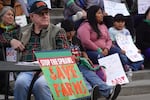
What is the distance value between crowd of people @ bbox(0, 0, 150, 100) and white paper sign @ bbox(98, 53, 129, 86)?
0.17 m

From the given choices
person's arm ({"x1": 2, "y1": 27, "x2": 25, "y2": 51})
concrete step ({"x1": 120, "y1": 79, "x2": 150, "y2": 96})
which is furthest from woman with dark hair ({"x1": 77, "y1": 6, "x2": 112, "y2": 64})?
person's arm ({"x1": 2, "y1": 27, "x2": 25, "y2": 51})

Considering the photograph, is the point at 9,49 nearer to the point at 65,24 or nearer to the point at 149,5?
the point at 65,24

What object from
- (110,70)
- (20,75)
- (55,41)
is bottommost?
(110,70)

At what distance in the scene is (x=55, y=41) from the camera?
5.49m

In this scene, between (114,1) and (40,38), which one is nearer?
(40,38)

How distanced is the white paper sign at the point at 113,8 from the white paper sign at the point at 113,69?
161 cm

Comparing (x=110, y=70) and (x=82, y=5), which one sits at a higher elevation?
(x=82, y=5)

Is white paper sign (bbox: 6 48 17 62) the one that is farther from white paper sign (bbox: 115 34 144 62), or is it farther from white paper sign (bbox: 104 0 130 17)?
white paper sign (bbox: 104 0 130 17)

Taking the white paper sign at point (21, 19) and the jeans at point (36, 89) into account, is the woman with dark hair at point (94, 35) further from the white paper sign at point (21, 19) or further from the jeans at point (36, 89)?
the jeans at point (36, 89)

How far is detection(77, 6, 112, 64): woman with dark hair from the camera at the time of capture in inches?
304

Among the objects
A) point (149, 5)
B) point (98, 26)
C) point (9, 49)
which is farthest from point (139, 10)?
point (9, 49)

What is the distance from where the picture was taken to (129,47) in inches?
339

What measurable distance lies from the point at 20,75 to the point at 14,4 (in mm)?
2922

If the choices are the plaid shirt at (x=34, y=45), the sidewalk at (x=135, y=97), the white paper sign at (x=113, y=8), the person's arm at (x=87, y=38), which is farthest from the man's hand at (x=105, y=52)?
the plaid shirt at (x=34, y=45)
